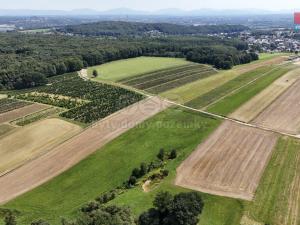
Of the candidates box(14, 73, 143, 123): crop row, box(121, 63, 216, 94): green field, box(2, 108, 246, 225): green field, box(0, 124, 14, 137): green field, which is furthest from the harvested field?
box(0, 124, 14, 137): green field

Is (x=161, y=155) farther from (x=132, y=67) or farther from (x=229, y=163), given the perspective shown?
(x=132, y=67)

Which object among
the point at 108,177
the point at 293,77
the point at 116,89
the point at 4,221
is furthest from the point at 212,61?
the point at 4,221

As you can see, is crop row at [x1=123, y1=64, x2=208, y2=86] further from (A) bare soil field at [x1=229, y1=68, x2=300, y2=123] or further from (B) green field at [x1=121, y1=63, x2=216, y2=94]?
(A) bare soil field at [x1=229, y1=68, x2=300, y2=123]

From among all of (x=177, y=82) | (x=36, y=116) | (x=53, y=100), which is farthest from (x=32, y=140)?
(x=177, y=82)

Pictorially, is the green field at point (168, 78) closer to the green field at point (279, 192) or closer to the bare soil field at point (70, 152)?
the bare soil field at point (70, 152)

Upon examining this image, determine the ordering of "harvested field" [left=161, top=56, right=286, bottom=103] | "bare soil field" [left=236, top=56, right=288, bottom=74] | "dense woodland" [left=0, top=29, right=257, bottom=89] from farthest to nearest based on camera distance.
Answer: "bare soil field" [left=236, top=56, right=288, bottom=74]
"dense woodland" [left=0, top=29, right=257, bottom=89]
"harvested field" [left=161, top=56, right=286, bottom=103]
